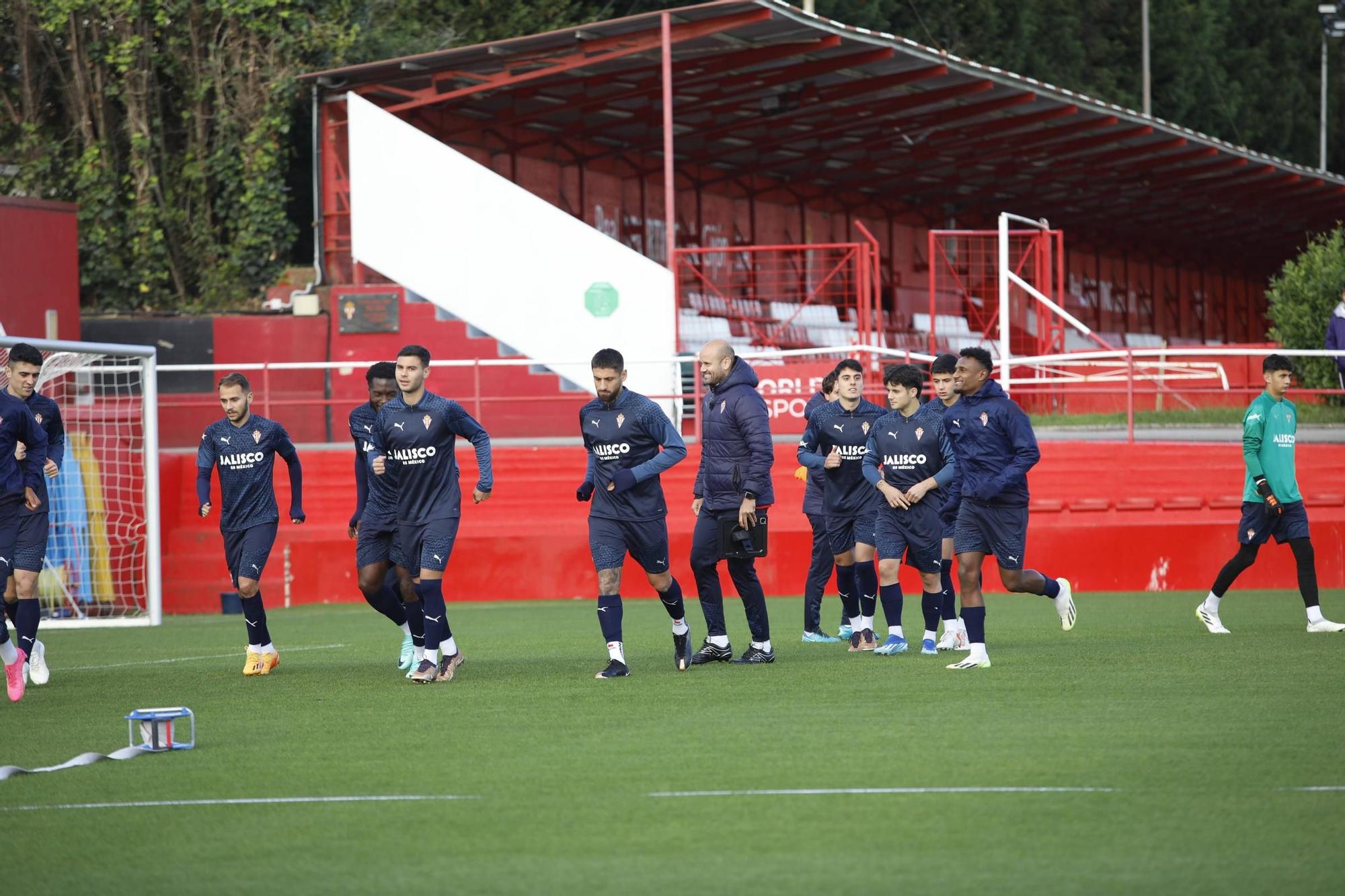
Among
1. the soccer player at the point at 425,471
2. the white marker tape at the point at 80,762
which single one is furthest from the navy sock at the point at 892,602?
the white marker tape at the point at 80,762

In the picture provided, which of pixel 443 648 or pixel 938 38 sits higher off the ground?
pixel 938 38

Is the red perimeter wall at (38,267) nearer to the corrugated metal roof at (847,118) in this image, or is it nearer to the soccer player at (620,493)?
the corrugated metal roof at (847,118)

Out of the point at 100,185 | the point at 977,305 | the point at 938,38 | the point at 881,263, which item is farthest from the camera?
the point at 938,38

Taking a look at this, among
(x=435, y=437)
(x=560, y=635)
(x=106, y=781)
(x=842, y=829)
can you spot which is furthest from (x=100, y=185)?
(x=842, y=829)

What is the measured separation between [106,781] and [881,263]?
3345cm

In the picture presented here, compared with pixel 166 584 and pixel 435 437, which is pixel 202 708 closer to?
pixel 435 437

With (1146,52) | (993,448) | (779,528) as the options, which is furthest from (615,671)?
(1146,52)

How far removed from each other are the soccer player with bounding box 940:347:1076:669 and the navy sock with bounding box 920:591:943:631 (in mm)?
1077

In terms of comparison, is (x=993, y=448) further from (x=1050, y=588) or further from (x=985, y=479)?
(x=1050, y=588)

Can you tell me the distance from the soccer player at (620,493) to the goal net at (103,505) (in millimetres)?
8050

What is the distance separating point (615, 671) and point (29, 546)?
3998 millimetres

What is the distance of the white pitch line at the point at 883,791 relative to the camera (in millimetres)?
6590

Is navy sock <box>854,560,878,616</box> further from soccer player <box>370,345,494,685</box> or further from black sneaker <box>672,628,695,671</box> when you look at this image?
soccer player <box>370,345,494,685</box>

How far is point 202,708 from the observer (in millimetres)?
9859
